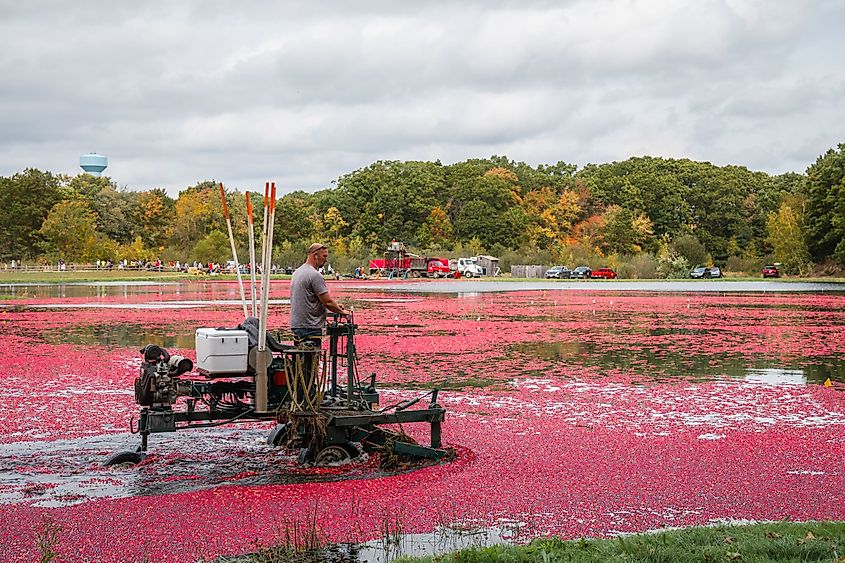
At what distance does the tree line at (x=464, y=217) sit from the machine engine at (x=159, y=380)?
309ft

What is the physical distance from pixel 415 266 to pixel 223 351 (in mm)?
91381

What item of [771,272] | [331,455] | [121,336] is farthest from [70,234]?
[331,455]

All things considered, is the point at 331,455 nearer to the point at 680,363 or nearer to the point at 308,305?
the point at 308,305

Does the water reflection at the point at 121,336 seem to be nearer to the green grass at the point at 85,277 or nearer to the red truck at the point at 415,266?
the green grass at the point at 85,277

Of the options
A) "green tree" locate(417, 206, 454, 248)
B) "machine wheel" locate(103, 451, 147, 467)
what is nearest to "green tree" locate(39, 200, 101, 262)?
"green tree" locate(417, 206, 454, 248)

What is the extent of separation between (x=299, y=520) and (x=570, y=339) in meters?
18.9

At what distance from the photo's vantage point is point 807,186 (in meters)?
108

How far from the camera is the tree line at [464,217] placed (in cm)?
11012

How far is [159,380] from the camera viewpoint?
1010 centimetres

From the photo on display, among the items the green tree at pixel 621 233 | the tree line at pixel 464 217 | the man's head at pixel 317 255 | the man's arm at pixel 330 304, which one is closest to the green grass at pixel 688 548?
the man's arm at pixel 330 304

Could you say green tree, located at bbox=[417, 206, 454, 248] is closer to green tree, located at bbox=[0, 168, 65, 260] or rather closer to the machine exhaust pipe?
green tree, located at bbox=[0, 168, 65, 260]

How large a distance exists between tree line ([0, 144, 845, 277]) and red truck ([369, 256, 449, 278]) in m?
4.92

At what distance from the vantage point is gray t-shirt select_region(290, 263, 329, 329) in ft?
36.3

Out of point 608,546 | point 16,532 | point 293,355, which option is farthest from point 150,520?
point 608,546
